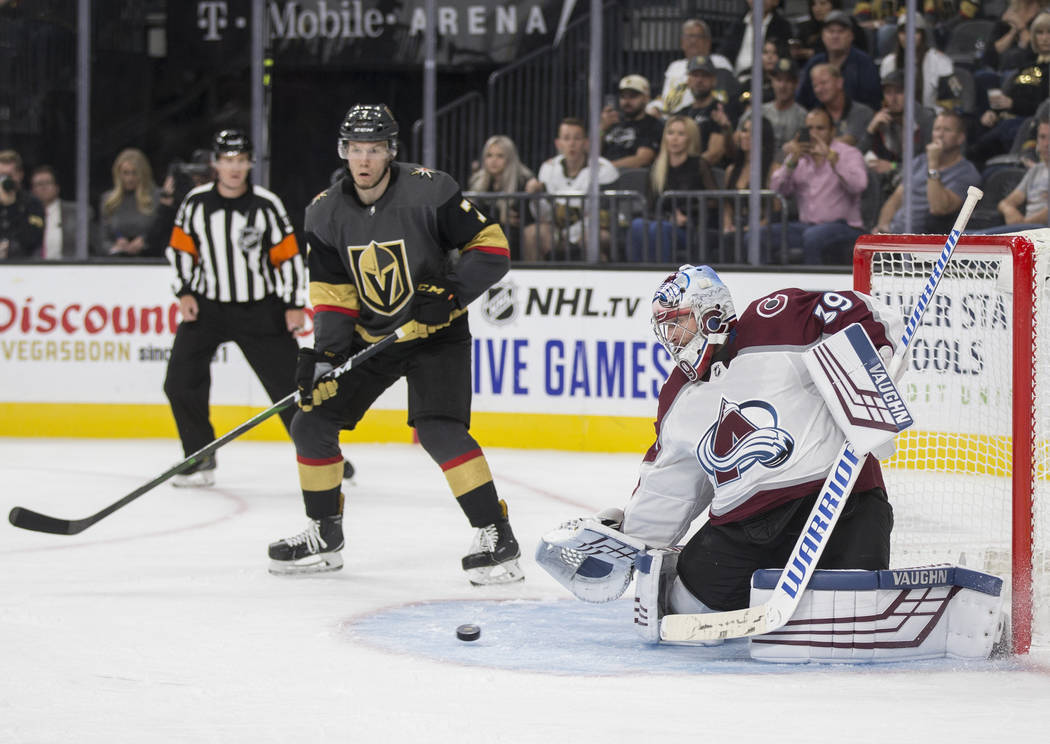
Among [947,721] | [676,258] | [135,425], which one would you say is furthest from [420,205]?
[135,425]

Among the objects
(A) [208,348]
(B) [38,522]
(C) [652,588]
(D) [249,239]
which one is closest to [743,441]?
(C) [652,588]

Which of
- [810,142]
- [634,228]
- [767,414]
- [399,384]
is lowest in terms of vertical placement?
[399,384]

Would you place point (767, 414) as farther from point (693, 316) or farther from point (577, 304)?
point (577, 304)

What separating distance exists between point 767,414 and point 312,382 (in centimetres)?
121

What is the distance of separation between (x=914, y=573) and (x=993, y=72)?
14.0 feet

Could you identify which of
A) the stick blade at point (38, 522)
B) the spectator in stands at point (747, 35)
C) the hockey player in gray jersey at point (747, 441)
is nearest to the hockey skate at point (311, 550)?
the stick blade at point (38, 522)

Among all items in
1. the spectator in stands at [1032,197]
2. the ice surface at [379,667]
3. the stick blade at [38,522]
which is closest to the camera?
the ice surface at [379,667]

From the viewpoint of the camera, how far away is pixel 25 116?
290 inches

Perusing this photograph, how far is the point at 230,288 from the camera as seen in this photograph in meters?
5.20

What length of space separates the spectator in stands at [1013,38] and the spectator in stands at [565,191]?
65.0 inches

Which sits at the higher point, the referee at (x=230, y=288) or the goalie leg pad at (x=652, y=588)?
the referee at (x=230, y=288)

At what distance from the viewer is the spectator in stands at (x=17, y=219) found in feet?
22.8

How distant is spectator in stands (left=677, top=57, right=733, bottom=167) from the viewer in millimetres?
6383

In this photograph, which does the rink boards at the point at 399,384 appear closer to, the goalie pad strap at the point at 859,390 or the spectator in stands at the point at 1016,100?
the spectator in stands at the point at 1016,100
